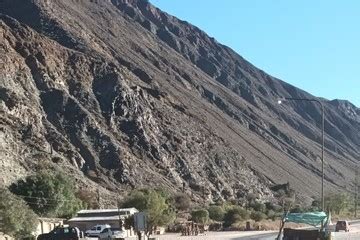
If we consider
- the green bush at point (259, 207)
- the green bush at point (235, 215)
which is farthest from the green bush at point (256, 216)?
the green bush at point (259, 207)

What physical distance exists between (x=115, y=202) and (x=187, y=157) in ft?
89.7

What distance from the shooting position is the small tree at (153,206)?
70750 millimetres

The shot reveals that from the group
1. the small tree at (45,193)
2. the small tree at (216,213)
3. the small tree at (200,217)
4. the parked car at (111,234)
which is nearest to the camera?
the parked car at (111,234)

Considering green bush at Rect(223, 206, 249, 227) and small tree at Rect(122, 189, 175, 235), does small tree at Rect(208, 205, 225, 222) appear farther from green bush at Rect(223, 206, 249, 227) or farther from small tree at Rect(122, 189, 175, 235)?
small tree at Rect(122, 189, 175, 235)

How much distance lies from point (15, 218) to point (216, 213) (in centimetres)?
5306

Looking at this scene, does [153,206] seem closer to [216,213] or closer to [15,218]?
[216,213]

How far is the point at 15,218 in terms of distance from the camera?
142ft

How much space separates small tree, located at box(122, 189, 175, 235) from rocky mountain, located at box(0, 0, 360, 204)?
13206 millimetres

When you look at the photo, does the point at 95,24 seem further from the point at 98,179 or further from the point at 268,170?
the point at 98,179

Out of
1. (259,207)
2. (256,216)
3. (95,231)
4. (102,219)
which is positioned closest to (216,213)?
(256,216)

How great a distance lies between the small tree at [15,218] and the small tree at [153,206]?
78.4 ft

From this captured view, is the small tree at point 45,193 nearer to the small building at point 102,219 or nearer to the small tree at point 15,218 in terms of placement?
the small building at point 102,219

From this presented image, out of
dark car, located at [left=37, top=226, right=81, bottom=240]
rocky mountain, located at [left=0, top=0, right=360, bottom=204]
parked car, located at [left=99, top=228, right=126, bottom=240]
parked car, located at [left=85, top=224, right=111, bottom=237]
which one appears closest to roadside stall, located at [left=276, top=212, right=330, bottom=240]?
dark car, located at [left=37, top=226, right=81, bottom=240]

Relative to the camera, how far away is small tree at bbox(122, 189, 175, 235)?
70750 mm
